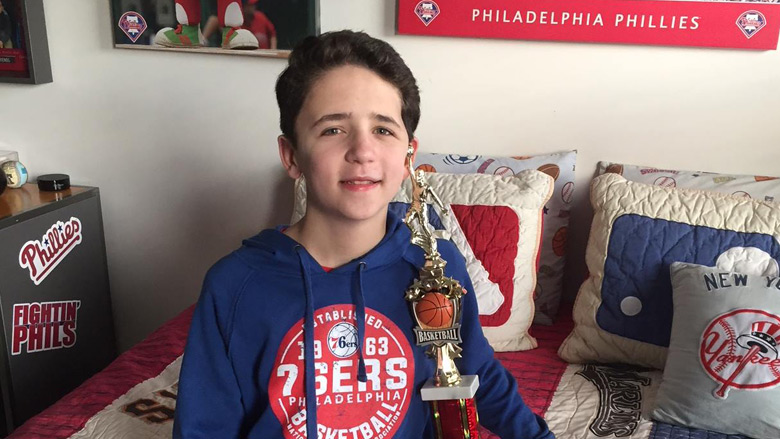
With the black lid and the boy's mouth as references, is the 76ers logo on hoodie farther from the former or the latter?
the black lid

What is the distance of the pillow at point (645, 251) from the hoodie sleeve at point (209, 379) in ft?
2.79

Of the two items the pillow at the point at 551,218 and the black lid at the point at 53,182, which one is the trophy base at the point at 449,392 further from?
the black lid at the point at 53,182

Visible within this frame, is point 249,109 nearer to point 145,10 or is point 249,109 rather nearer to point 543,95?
point 145,10

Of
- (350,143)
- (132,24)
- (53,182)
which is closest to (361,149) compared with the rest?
(350,143)

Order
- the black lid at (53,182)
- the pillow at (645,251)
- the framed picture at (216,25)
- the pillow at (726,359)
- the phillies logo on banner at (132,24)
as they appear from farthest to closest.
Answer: the black lid at (53,182) < the phillies logo on banner at (132,24) < the framed picture at (216,25) < the pillow at (645,251) < the pillow at (726,359)

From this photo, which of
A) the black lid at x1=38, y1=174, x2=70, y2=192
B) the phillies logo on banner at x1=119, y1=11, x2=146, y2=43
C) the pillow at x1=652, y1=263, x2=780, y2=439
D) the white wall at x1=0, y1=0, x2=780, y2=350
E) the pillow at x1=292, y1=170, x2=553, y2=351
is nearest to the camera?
the pillow at x1=652, y1=263, x2=780, y2=439

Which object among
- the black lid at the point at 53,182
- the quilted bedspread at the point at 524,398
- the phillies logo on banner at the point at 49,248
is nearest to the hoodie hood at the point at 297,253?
the quilted bedspread at the point at 524,398

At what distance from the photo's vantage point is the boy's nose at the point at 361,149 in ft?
3.10

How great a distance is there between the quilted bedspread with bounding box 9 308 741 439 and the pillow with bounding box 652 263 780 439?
0.04 m

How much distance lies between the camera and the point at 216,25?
1880 millimetres

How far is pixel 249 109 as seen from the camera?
1.96 meters

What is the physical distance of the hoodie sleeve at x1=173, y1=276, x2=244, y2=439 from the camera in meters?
0.97

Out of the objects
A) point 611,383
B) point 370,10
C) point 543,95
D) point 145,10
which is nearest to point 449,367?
point 611,383

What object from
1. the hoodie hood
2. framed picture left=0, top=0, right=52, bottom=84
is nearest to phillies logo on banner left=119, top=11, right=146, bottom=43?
framed picture left=0, top=0, right=52, bottom=84
